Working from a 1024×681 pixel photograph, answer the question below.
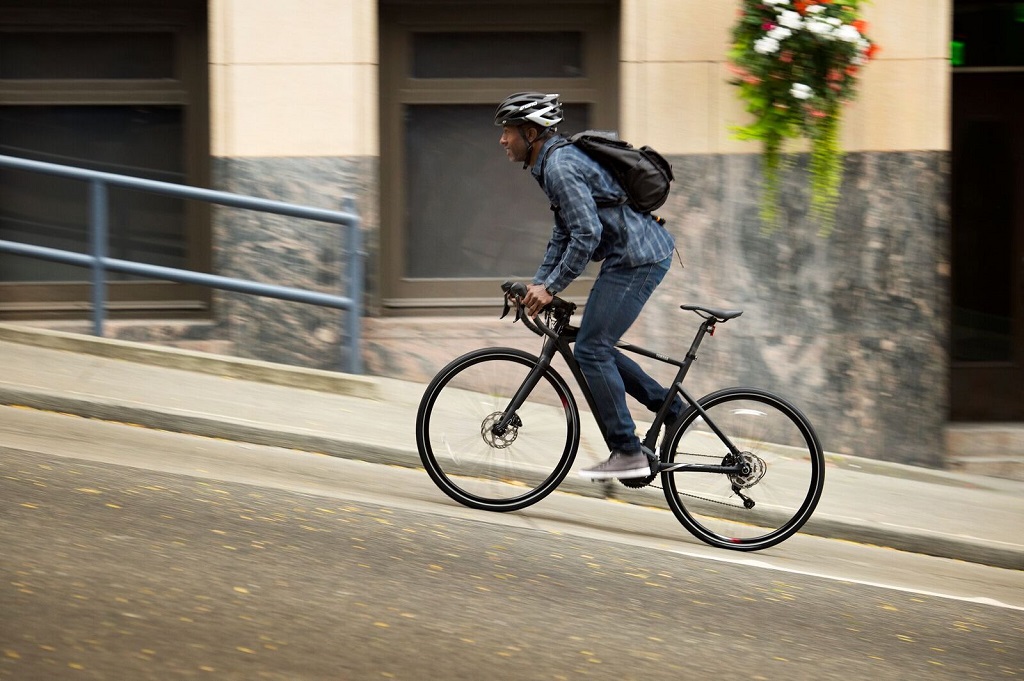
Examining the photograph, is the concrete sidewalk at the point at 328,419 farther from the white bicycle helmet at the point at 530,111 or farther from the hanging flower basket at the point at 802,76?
the hanging flower basket at the point at 802,76

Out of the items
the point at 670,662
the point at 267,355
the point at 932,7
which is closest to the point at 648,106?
the point at 932,7

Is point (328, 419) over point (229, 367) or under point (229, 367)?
under

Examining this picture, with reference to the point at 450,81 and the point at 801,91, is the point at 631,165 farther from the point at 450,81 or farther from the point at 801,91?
the point at 450,81

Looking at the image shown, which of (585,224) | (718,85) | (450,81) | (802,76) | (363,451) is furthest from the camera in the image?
(450,81)

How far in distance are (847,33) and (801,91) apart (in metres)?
0.44

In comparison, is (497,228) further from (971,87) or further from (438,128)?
(971,87)

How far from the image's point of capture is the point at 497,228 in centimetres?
922

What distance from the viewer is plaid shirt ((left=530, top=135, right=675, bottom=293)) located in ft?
18.4

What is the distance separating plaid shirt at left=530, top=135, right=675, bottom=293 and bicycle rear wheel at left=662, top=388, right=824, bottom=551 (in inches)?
29.2

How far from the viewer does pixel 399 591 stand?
4.74 meters

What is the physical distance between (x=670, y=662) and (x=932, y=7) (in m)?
5.79

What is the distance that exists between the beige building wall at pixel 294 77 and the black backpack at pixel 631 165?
3275 millimetres

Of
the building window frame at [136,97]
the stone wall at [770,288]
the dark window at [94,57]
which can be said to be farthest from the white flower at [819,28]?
the dark window at [94,57]

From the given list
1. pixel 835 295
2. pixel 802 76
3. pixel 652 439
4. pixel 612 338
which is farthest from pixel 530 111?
pixel 835 295
